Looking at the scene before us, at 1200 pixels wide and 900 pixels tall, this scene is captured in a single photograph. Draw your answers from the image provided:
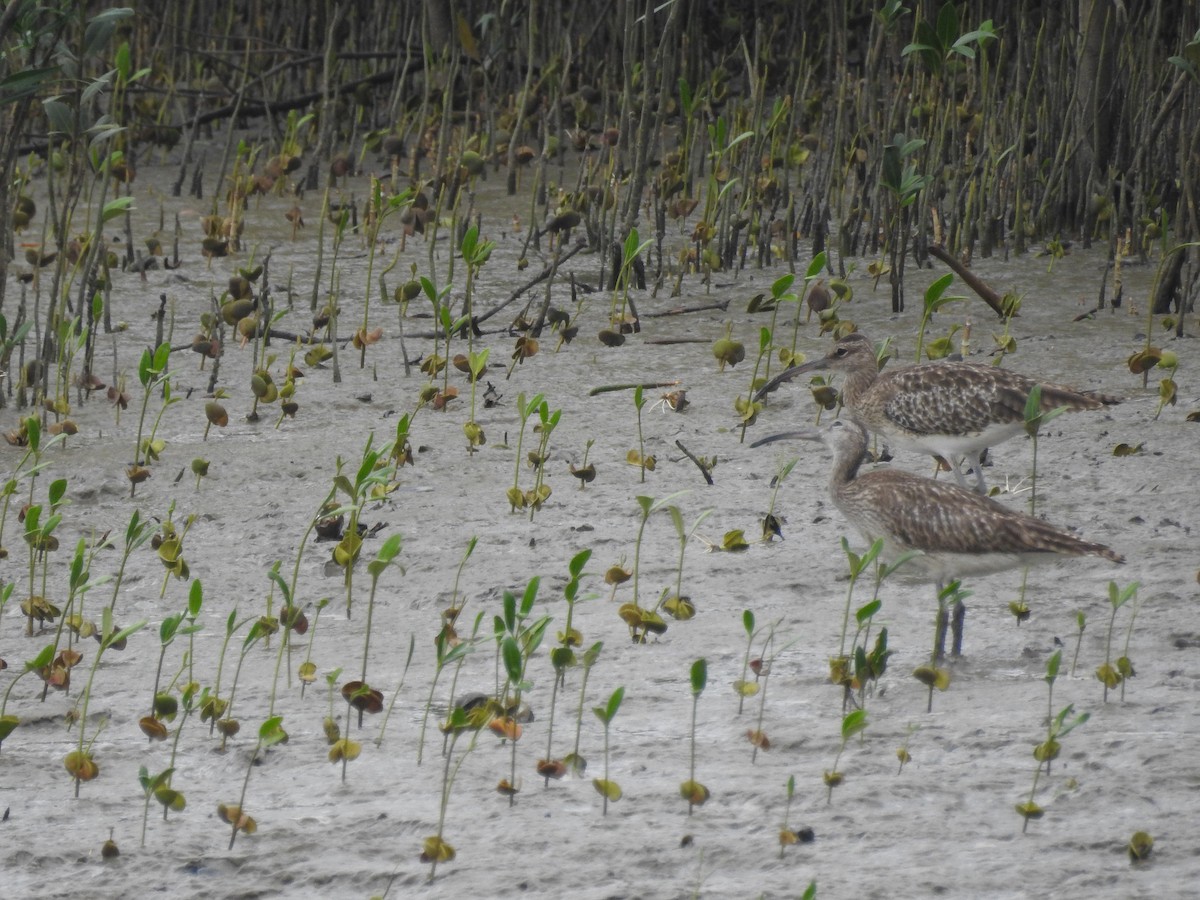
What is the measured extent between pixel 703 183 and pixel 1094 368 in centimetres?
309

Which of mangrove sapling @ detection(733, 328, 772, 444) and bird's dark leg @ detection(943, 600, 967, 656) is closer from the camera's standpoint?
bird's dark leg @ detection(943, 600, 967, 656)

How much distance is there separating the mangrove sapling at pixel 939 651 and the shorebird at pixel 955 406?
0.98m

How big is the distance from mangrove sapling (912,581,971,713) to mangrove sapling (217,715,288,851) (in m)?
1.27

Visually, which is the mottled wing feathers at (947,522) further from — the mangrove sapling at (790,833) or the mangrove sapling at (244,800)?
the mangrove sapling at (244,800)

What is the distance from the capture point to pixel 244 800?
10.6 feet

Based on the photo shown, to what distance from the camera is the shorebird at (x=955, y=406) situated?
464cm

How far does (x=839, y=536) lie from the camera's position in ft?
15.0

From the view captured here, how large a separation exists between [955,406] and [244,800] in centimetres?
235

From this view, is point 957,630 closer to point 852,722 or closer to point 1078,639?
point 1078,639

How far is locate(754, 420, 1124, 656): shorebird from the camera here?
12.1 ft

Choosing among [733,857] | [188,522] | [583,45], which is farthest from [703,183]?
[733,857]

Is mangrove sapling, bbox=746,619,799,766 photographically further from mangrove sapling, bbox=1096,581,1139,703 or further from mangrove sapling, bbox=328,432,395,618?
mangrove sapling, bbox=328,432,395,618

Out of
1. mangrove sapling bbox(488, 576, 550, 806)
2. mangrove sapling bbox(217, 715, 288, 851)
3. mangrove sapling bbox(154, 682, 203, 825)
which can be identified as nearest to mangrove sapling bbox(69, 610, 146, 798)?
mangrove sapling bbox(154, 682, 203, 825)

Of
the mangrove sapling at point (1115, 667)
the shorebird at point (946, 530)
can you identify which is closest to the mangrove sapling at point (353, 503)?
the shorebird at point (946, 530)
